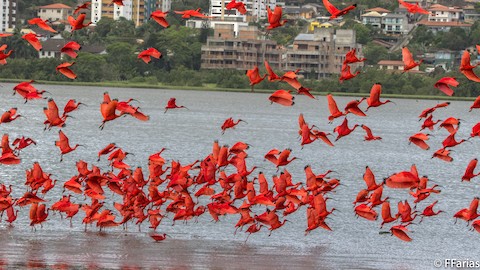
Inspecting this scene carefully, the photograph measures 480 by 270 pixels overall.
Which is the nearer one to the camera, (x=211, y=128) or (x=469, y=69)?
(x=469, y=69)

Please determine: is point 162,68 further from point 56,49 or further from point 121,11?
point 121,11

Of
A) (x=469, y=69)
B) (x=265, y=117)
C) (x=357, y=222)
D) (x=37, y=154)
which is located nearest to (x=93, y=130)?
(x=37, y=154)

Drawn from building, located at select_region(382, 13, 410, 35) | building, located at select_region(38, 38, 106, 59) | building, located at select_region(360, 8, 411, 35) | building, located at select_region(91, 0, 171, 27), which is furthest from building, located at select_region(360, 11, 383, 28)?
building, located at select_region(38, 38, 106, 59)

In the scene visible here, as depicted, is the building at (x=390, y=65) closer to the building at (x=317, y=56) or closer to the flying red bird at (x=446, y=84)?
the building at (x=317, y=56)

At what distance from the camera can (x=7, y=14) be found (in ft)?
593

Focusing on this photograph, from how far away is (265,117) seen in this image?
10494 cm

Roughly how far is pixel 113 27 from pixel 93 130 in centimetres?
8677

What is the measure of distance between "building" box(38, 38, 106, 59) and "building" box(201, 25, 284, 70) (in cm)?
1317

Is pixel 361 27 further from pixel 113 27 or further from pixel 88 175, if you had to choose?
pixel 88 175

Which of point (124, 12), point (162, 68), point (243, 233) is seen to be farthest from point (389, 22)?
point (243, 233)

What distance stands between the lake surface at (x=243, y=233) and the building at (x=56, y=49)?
4690cm

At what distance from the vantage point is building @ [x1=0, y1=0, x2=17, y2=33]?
178 metres

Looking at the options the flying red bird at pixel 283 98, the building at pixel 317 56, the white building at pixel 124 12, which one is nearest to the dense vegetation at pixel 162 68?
the building at pixel 317 56

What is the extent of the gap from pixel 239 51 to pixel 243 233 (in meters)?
128
